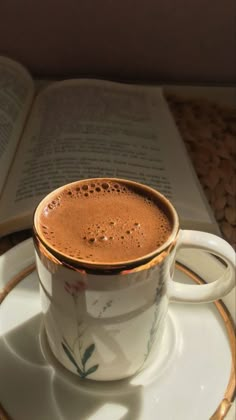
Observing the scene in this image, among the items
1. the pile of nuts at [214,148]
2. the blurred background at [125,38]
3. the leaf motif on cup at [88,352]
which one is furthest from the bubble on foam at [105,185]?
the blurred background at [125,38]

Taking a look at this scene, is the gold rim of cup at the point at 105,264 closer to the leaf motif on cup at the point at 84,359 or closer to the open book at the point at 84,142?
the leaf motif on cup at the point at 84,359

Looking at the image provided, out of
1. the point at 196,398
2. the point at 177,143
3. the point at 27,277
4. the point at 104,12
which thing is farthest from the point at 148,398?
the point at 104,12

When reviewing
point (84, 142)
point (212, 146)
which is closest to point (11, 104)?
point (84, 142)

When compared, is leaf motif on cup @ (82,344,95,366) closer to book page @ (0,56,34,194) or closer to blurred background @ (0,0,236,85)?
book page @ (0,56,34,194)

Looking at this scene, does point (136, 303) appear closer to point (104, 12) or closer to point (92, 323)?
point (92, 323)

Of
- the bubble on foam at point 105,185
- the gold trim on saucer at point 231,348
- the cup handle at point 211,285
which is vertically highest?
the bubble on foam at point 105,185

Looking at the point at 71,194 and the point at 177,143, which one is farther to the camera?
the point at 177,143

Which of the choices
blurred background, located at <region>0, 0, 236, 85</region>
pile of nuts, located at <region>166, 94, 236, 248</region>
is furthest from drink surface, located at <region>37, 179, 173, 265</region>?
blurred background, located at <region>0, 0, 236, 85</region>
